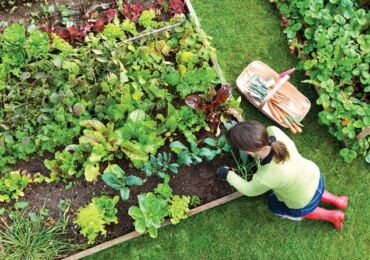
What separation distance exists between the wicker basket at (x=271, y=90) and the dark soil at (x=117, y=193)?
1.97ft

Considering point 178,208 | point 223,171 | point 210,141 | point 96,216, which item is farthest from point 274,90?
point 96,216

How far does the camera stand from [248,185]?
415cm

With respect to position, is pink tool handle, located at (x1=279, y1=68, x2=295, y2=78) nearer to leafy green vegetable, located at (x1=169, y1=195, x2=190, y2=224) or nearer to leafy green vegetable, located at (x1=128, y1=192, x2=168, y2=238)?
leafy green vegetable, located at (x1=169, y1=195, x2=190, y2=224)

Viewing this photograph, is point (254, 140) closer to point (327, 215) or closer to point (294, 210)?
point (294, 210)

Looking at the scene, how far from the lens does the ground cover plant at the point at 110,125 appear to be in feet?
14.1

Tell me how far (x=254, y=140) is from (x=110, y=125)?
4.29 feet

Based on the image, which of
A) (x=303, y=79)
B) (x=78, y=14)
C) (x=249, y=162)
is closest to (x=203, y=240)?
(x=249, y=162)

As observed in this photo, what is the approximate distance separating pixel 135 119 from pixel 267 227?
154 cm

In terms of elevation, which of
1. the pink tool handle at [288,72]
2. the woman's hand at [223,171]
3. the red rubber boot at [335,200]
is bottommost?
the red rubber boot at [335,200]

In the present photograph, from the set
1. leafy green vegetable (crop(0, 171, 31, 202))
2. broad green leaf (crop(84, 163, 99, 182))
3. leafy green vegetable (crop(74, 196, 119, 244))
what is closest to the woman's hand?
leafy green vegetable (crop(74, 196, 119, 244))

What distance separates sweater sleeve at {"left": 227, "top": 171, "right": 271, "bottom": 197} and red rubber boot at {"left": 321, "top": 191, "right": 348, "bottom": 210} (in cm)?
74

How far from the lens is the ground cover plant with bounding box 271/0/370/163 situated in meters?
4.68

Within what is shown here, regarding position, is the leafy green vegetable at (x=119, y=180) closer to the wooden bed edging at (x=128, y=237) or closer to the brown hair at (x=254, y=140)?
the wooden bed edging at (x=128, y=237)

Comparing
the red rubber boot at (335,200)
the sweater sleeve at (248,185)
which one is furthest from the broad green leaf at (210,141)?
the red rubber boot at (335,200)
